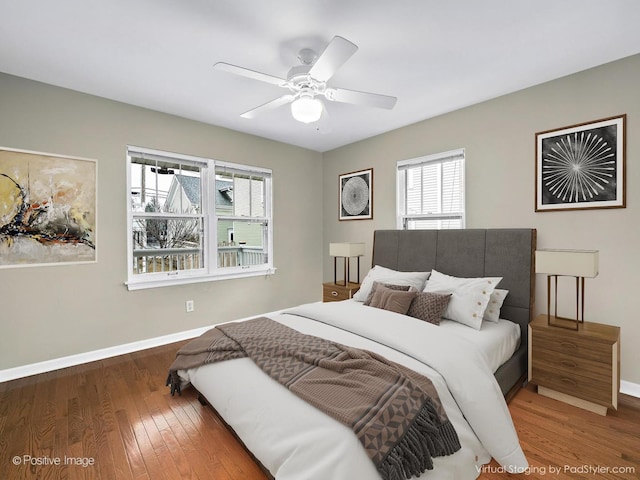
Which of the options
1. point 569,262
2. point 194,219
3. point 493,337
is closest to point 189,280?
point 194,219

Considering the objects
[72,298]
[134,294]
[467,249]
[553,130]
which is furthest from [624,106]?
[72,298]

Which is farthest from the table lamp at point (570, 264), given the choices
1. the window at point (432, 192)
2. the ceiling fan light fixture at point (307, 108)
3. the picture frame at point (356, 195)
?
the picture frame at point (356, 195)

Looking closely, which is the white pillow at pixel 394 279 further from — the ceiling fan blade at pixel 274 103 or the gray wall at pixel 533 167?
the ceiling fan blade at pixel 274 103

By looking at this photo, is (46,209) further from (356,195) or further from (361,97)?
(356,195)

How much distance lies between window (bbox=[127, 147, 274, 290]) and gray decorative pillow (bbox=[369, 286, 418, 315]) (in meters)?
2.02

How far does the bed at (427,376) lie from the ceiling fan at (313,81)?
161 cm

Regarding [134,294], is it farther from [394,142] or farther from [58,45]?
[394,142]

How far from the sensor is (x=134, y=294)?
3.34 m

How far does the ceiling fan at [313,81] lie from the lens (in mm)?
1804

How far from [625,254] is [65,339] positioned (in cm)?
491

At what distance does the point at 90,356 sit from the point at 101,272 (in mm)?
833

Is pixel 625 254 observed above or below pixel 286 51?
below

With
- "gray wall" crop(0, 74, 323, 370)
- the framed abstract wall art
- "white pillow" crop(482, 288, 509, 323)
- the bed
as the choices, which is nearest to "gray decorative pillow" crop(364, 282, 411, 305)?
the bed

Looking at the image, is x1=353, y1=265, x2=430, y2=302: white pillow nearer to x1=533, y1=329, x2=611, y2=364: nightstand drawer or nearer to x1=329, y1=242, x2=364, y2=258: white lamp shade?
x1=329, y1=242, x2=364, y2=258: white lamp shade
